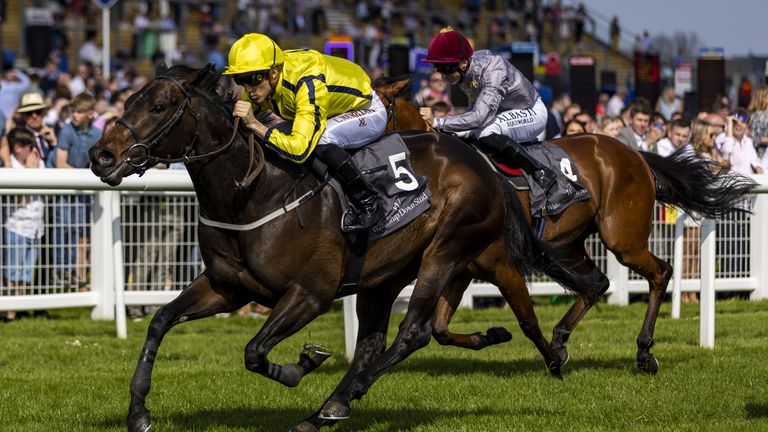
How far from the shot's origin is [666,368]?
302 inches

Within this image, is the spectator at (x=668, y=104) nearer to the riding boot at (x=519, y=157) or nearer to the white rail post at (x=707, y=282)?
the white rail post at (x=707, y=282)

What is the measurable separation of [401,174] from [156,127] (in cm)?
119

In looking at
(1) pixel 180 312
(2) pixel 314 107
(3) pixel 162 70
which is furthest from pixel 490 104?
(1) pixel 180 312

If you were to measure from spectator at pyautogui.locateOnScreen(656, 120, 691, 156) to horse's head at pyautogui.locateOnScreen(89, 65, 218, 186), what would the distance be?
669 cm

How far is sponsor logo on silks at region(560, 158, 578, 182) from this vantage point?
772 centimetres

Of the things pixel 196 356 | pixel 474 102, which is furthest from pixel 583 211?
pixel 196 356

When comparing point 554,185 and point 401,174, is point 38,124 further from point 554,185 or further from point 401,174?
point 401,174

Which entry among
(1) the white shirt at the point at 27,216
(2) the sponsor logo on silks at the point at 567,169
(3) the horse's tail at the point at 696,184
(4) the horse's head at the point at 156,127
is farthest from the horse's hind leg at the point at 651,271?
(1) the white shirt at the point at 27,216

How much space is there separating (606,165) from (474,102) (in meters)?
1.09

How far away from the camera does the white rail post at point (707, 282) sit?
8281mm

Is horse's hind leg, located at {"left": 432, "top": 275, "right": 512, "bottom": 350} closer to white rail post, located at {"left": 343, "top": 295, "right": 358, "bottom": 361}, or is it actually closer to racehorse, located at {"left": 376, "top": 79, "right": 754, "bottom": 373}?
racehorse, located at {"left": 376, "top": 79, "right": 754, "bottom": 373}

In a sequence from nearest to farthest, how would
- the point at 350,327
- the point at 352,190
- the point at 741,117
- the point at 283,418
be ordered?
the point at 352,190
the point at 283,418
the point at 350,327
the point at 741,117

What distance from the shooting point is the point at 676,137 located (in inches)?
454

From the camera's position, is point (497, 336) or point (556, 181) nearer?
point (497, 336)
